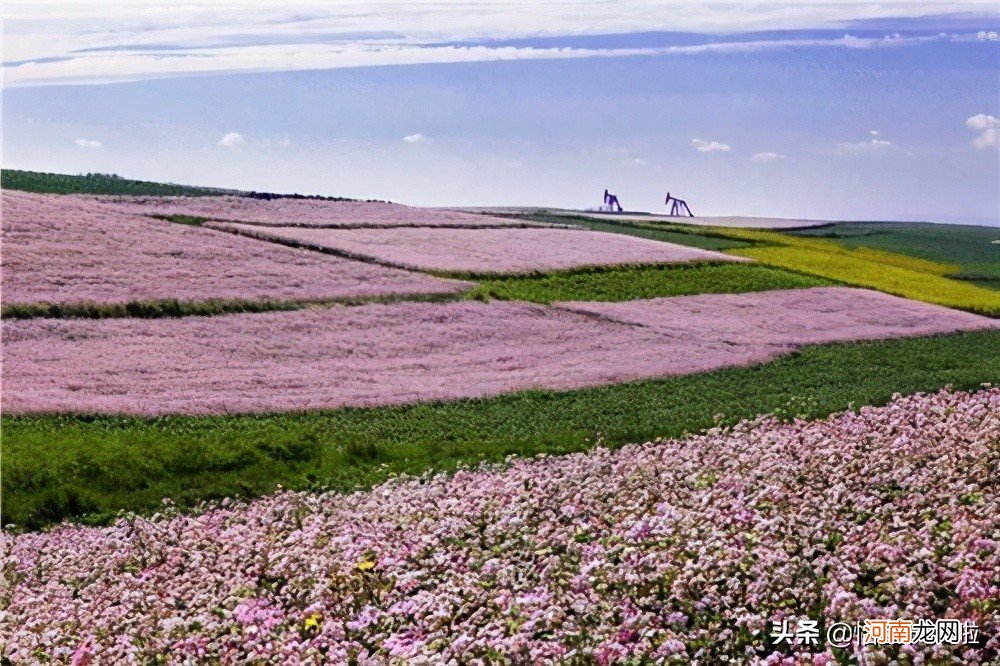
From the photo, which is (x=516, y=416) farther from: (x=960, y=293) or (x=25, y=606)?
(x=960, y=293)

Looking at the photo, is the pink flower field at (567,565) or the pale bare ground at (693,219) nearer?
the pink flower field at (567,565)

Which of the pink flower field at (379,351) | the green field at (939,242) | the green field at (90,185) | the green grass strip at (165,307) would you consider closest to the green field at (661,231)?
the green field at (939,242)

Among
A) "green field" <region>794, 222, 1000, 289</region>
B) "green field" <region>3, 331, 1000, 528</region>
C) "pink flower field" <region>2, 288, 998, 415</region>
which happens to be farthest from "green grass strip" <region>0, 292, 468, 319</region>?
"green field" <region>794, 222, 1000, 289</region>

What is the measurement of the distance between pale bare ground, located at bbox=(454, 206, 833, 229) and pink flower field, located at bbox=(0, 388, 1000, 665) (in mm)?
55827

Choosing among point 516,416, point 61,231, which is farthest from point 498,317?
point 61,231

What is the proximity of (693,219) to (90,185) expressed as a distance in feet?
138

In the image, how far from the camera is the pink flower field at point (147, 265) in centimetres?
3303

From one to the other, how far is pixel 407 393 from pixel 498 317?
928 cm

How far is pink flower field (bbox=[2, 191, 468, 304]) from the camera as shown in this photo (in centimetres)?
3303

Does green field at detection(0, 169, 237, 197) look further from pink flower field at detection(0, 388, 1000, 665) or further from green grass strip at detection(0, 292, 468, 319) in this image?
pink flower field at detection(0, 388, 1000, 665)

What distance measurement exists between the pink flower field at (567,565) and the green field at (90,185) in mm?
35497

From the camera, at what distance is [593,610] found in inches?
454

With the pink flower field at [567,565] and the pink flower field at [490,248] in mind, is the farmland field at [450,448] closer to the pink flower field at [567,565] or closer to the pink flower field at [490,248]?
the pink flower field at [567,565]

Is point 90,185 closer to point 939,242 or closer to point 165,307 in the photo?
point 165,307
